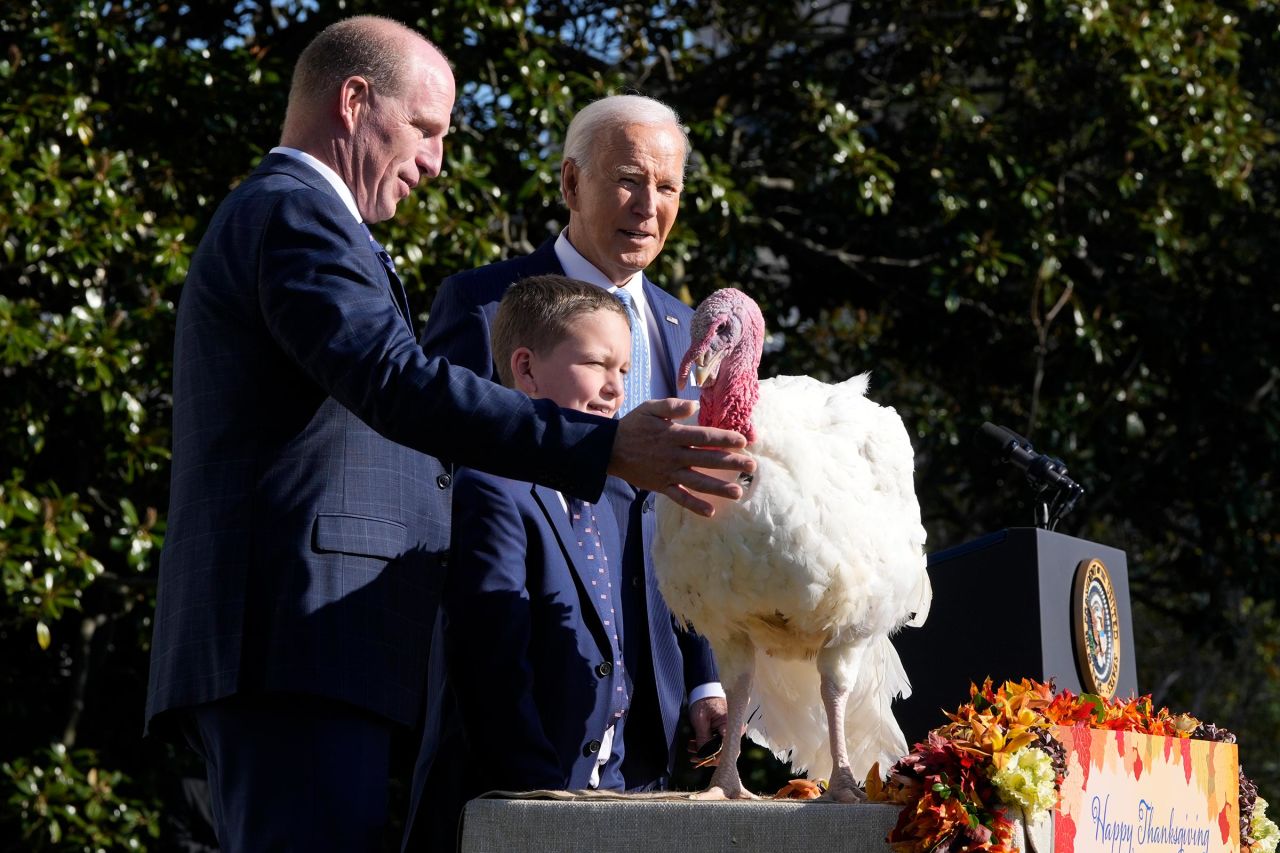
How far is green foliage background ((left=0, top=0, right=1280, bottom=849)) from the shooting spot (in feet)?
17.5

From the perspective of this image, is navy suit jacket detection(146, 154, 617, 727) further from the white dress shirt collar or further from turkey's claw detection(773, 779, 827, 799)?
turkey's claw detection(773, 779, 827, 799)

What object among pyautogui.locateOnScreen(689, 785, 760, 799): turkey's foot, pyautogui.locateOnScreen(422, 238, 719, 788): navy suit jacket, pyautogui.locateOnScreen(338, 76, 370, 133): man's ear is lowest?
pyautogui.locateOnScreen(689, 785, 760, 799): turkey's foot

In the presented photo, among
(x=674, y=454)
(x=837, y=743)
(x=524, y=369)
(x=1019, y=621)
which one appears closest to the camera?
(x=674, y=454)

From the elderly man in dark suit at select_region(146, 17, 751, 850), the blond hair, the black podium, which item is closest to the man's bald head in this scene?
the elderly man in dark suit at select_region(146, 17, 751, 850)

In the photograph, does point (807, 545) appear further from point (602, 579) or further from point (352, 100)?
point (352, 100)

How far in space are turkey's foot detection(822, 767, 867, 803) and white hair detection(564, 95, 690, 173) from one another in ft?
5.01

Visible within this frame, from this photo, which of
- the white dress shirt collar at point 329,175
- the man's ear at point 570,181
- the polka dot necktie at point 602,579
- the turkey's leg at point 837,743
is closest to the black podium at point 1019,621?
the turkey's leg at point 837,743

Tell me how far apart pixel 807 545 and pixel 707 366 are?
1.03 ft

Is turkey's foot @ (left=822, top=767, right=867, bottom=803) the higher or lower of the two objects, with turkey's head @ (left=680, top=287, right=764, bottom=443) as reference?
lower

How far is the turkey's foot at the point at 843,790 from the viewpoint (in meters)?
2.20

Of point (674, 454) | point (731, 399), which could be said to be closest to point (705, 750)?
point (731, 399)

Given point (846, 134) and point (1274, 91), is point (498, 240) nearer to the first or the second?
point (846, 134)

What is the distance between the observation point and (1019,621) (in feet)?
10.9

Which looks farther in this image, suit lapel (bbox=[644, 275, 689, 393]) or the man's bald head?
suit lapel (bbox=[644, 275, 689, 393])
